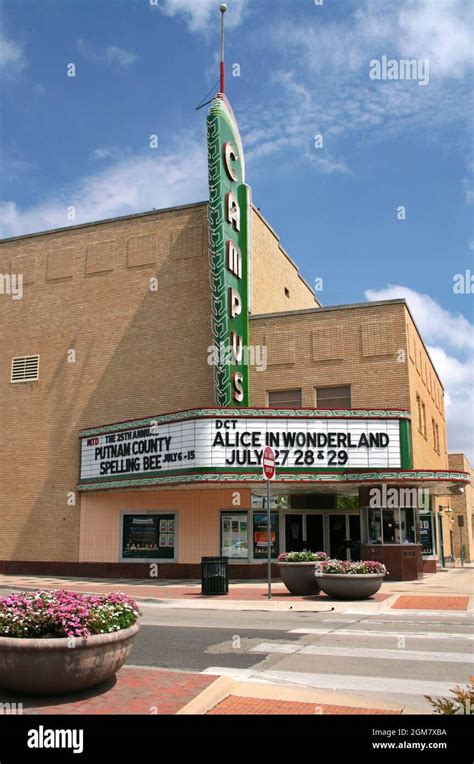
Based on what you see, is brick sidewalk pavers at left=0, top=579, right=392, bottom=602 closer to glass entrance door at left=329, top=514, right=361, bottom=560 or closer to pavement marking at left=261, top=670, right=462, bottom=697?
glass entrance door at left=329, top=514, right=361, bottom=560

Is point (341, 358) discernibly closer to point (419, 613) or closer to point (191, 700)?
point (419, 613)

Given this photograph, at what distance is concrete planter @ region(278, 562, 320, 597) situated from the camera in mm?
19031

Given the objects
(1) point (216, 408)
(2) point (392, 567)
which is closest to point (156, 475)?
(1) point (216, 408)

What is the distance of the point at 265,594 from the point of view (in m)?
20.1

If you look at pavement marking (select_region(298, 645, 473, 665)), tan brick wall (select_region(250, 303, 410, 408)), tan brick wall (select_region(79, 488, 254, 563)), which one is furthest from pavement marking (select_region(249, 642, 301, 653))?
tan brick wall (select_region(250, 303, 410, 408))

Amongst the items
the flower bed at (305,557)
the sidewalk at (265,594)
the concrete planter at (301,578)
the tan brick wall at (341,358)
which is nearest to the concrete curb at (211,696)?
the sidewalk at (265,594)

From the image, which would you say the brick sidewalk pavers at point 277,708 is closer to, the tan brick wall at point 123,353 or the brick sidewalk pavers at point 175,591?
the brick sidewalk pavers at point 175,591

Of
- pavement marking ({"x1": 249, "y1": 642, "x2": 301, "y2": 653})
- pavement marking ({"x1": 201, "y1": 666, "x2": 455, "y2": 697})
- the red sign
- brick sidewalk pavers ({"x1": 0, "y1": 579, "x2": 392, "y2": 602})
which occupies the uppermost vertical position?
the red sign

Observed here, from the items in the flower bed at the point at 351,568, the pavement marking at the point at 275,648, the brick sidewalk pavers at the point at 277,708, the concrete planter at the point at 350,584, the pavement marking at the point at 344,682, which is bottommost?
the pavement marking at the point at 275,648

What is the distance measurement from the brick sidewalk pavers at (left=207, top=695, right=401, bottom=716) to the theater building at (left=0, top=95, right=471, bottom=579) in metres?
15.6

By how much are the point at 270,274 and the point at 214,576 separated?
628 inches

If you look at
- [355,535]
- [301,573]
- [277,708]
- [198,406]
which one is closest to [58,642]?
[277,708]

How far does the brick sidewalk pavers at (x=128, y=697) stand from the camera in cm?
741

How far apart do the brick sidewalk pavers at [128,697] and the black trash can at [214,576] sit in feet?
36.4
